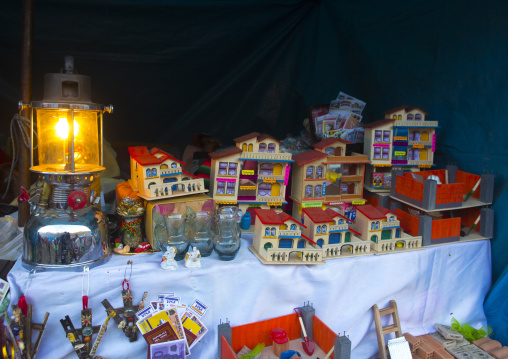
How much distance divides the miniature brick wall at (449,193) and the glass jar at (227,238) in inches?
52.5

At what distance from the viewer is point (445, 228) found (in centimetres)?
266

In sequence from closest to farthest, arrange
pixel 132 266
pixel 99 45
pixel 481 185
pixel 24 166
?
pixel 132 266 < pixel 24 166 < pixel 481 185 < pixel 99 45

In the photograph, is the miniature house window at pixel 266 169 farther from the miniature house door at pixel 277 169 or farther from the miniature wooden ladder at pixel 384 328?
the miniature wooden ladder at pixel 384 328

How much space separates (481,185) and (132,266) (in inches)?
91.0

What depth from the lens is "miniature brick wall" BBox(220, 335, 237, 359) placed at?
184cm

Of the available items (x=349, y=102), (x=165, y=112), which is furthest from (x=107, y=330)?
(x=349, y=102)

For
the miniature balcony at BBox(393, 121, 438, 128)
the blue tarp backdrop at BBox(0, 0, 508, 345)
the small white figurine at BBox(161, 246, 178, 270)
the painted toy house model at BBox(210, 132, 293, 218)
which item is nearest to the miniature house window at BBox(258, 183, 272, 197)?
the painted toy house model at BBox(210, 132, 293, 218)

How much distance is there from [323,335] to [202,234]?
83 centimetres

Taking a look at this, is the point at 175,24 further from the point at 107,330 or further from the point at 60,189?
the point at 107,330

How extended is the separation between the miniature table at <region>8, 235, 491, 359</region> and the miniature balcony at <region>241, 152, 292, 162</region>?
53 cm

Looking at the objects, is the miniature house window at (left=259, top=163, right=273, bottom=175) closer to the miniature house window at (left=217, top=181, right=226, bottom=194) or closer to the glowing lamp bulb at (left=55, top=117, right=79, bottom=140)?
the miniature house window at (left=217, top=181, right=226, bottom=194)

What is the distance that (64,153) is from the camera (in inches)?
96.7

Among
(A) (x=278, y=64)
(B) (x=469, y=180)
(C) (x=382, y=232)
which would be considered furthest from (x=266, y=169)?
(A) (x=278, y=64)

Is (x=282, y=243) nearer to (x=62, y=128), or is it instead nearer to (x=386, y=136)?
(x=386, y=136)
